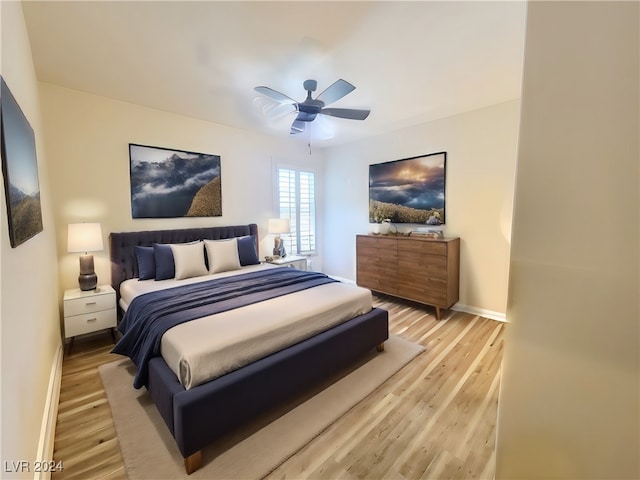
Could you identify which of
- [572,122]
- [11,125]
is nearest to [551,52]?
[572,122]

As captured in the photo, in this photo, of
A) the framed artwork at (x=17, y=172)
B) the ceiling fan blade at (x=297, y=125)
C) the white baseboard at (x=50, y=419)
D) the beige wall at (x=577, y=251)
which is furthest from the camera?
the ceiling fan blade at (x=297, y=125)

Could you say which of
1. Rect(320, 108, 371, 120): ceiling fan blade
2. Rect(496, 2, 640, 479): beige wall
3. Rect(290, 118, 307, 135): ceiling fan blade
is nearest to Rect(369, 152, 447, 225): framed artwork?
Rect(320, 108, 371, 120): ceiling fan blade

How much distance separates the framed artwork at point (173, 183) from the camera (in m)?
3.39

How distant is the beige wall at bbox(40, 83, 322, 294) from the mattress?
112cm

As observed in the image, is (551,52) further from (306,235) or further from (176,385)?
(306,235)

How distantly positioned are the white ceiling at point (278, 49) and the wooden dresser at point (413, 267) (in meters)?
1.75

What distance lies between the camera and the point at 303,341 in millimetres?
2117

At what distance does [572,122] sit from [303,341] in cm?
196

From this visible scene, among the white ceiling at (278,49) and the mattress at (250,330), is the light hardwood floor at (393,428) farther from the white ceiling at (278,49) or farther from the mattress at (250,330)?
the white ceiling at (278,49)

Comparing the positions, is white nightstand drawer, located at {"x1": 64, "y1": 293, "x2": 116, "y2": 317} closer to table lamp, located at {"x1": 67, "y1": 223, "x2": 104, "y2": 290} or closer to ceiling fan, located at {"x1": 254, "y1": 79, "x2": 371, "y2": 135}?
table lamp, located at {"x1": 67, "y1": 223, "x2": 104, "y2": 290}

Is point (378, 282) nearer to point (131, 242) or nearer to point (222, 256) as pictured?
point (222, 256)

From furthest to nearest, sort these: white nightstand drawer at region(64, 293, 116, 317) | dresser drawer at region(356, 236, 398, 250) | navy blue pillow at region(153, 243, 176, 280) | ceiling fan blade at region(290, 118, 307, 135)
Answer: dresser drawer at region(356, 236, 398, 250) → navy blue pillow at region(153, 243, 176, 280) → ceiling fan blade at region(290, 118, 307, 135) → white nightstand drawer at region(64, 293, 116, 317)

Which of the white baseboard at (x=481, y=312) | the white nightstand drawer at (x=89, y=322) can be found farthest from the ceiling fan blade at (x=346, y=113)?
the white nightstand drawer at (x=89, y=322)

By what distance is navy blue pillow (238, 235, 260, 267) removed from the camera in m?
3.84
